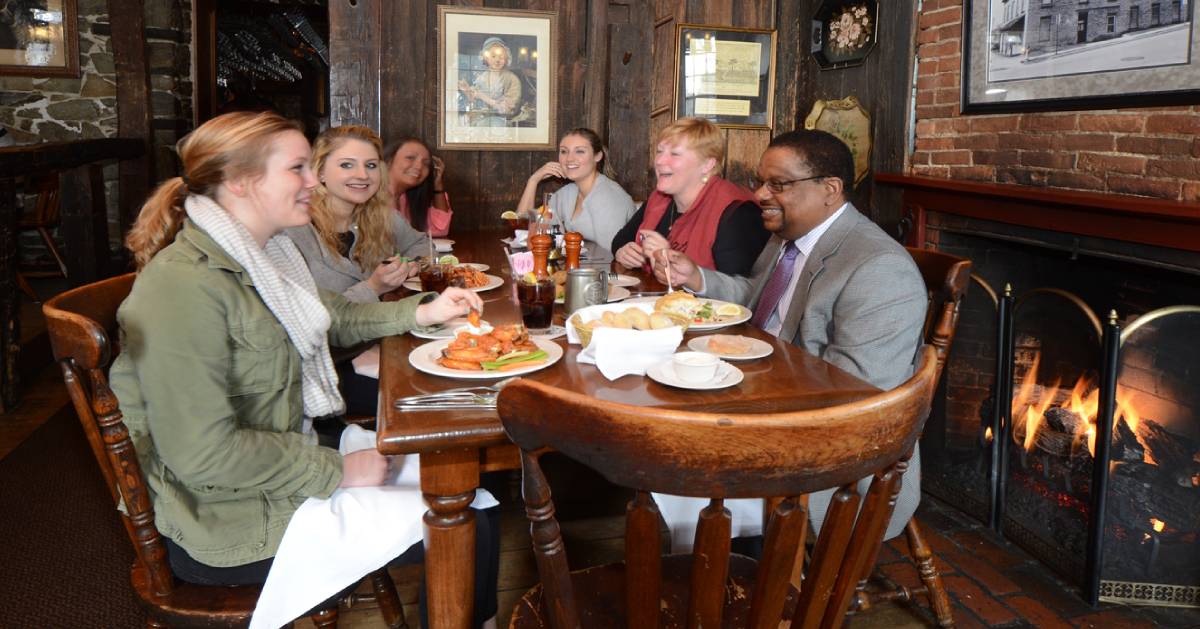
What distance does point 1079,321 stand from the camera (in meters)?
2.46

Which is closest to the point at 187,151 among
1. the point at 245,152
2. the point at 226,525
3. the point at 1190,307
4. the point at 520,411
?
the point at 245,152

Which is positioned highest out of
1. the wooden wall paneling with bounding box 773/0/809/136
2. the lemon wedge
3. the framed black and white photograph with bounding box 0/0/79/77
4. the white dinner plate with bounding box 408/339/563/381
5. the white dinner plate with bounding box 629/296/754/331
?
the framed black and white photograph with bounding box 0/0/79/77

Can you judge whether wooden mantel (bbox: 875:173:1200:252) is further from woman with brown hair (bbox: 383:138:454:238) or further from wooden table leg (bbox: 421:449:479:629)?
woman with brown hair (bbox: 383:138:454:238)

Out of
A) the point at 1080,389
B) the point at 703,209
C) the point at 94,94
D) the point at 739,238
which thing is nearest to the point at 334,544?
the point at 739,238

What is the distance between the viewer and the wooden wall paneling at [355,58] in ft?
13.8

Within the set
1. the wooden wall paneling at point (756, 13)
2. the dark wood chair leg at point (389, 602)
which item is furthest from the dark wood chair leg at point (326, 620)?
the wooden wall paneling at point (756, 13)

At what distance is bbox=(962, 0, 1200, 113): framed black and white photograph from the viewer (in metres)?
2.22

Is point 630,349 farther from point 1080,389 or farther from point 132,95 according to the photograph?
point 132,95

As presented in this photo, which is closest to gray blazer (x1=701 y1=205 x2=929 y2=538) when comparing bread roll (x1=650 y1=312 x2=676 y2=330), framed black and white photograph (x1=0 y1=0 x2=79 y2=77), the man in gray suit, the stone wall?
the man in gray suit

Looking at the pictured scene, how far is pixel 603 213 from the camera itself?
4.15 metres

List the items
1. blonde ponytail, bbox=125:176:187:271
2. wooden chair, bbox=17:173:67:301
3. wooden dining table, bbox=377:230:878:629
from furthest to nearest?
wooden chair, bbox=17:173:67:301
blonde ponytail, bbox=125:176:187:271
wooden dining table, bbox=377:230:878:629

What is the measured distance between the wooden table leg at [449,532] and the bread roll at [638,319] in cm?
51

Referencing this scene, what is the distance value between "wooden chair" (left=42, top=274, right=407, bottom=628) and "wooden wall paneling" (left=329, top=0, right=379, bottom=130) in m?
3.00

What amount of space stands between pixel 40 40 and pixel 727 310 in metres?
7.03
